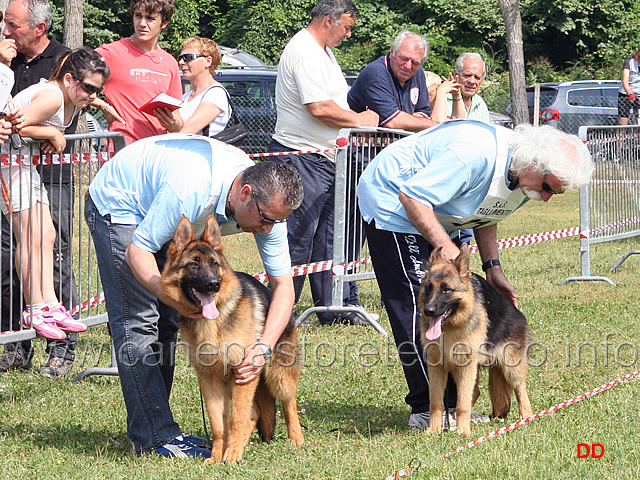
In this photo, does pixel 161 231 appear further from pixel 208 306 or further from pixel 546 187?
pixel 546 187

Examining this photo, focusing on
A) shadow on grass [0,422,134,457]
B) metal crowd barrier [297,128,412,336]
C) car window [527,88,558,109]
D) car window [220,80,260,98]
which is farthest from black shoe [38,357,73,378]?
car window [527,88,558,109]

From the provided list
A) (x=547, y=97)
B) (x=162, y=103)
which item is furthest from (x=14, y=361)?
(x=547, y=97)

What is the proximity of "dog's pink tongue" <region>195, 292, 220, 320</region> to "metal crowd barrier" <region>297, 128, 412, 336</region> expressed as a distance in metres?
3.30

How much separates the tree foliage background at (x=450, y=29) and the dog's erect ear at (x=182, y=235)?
2742 cm

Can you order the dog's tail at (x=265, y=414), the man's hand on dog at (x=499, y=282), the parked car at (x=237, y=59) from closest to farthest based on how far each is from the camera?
1. the dog's tail at (x=265, y=414)
2. the man's hand on dog at (x=499, y=282)
3. the parked car at (x=237, y=59)

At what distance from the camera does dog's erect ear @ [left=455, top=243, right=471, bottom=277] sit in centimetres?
447

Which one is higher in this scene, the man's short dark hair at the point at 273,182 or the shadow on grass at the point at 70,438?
the man's short dark hair at the point at 273,182

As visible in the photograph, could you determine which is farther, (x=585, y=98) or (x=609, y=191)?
(x=585, y=98)

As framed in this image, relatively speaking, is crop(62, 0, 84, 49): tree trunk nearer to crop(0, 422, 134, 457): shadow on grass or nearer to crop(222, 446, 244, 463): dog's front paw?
crop(0, 422, 134, 457): shadow on grass

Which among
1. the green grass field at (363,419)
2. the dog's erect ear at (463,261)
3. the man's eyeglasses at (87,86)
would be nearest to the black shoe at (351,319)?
the green grass field at (363,419)

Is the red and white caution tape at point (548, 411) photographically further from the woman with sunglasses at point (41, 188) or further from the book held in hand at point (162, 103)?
the book held in hand at point (162, 103)

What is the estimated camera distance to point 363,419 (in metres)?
5.26

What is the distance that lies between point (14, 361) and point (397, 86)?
12.8 feet

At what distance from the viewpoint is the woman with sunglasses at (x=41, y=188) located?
17.2ft
